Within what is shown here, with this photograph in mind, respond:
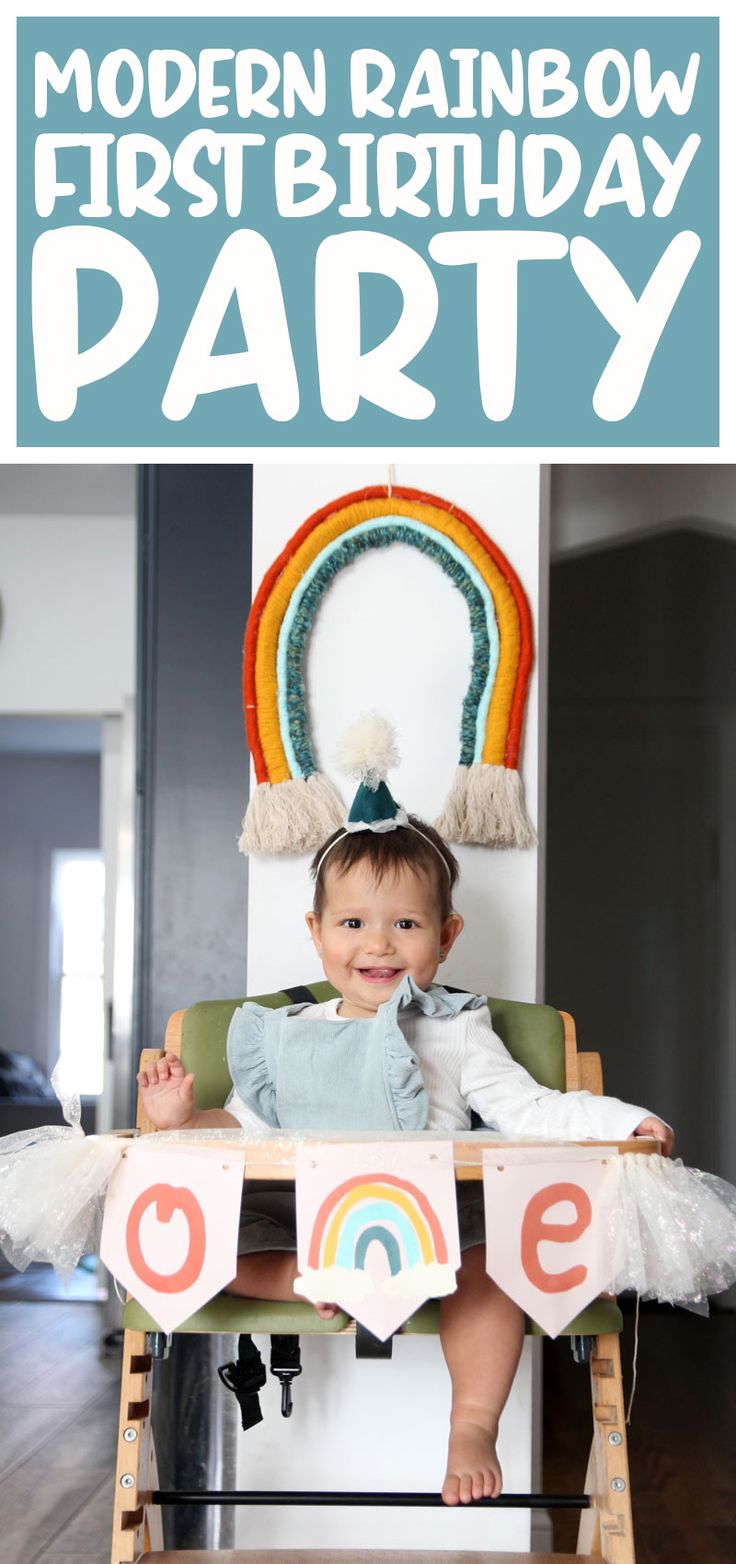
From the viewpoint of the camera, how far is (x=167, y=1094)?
4.60 ft

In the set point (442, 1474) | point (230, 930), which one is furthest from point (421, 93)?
point (442, 1474)

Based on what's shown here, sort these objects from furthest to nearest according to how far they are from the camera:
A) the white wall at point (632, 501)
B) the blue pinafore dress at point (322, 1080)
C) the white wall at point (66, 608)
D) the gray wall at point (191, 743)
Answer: the white wall at point (66, 608) < the white wall at point (632, 501) < the gray wall at point (191, 743) < the blue pinafore dress at point (322, 1080)

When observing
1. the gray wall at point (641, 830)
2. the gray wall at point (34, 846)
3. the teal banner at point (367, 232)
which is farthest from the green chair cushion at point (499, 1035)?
the gray wall at point (34, 846)

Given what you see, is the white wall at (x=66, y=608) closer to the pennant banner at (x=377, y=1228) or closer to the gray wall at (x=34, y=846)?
the pennant banner at (x=377, y=1228)

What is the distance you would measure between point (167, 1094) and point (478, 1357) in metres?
0.37

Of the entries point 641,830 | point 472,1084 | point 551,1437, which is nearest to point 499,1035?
point 472,1084

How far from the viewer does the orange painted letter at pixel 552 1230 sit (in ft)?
4.16

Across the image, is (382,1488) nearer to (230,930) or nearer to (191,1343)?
(191,1343)

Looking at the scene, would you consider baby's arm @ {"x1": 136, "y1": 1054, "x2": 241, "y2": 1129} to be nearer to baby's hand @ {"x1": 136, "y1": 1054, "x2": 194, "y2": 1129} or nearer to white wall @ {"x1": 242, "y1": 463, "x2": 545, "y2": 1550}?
baby's hand @ {"x1": 136, "y1": 1054, "x2": 194, "y2": 1129}

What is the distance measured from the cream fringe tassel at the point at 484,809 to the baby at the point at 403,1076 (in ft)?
0.67

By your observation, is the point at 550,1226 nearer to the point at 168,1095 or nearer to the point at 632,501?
the point at 168,1095

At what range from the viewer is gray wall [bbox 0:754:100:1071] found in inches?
312

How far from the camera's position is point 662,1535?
6.41 ft

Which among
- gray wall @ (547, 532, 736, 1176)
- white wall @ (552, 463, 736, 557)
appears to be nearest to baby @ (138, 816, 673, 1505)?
white wall @ (552, 463, 736, 557)
